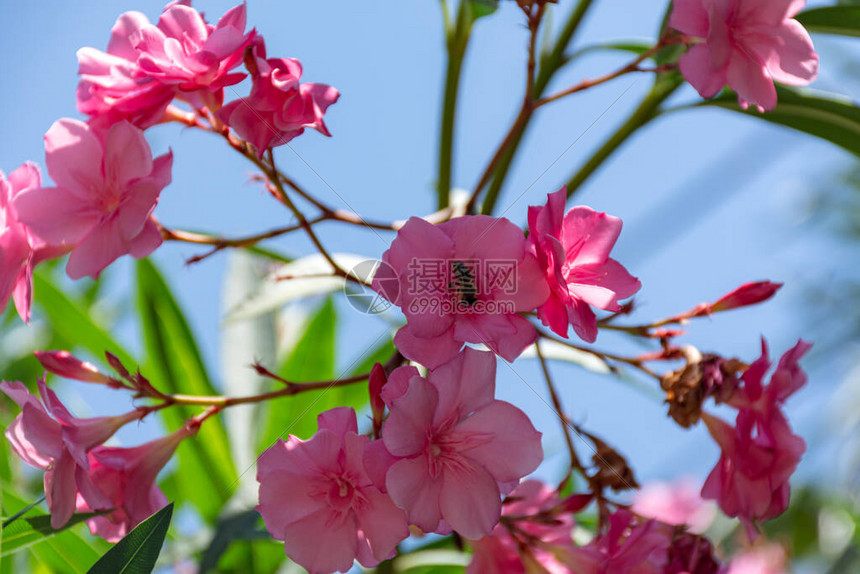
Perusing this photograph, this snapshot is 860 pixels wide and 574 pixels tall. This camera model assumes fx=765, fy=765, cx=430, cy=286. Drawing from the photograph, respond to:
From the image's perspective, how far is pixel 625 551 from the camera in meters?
0.76

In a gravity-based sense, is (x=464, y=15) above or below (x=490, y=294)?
above

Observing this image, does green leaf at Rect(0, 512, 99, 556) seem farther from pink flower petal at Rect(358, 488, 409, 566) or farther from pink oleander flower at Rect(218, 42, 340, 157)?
pink oleander flower at Rect(218, 42, 340, 157)

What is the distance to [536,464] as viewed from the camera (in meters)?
0.64

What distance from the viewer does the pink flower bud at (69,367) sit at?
77cm

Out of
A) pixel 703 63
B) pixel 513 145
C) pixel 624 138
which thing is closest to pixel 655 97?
pixel 624 138

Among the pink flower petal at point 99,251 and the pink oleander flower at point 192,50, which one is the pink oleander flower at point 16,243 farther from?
the pink oleander flower at point 192,50

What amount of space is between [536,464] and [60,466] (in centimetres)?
42

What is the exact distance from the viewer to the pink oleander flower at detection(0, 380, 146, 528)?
679 mm

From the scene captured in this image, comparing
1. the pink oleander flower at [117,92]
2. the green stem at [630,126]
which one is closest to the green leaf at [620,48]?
the green stem at [630,126]

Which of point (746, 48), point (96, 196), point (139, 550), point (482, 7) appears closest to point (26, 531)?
point (139, 550)

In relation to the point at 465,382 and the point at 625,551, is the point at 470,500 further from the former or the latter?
the point at 625,551

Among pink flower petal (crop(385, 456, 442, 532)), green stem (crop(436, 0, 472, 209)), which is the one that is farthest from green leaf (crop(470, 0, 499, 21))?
pink flower petal (crop(385, 456, 442, 532))

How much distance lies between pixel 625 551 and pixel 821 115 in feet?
2.02

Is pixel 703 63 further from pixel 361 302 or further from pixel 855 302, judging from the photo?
pixel 855 302
